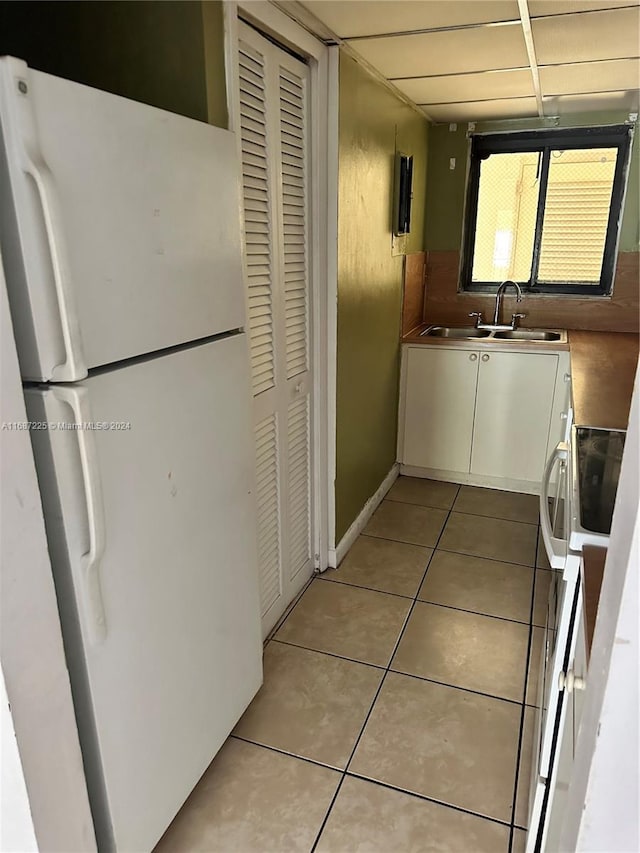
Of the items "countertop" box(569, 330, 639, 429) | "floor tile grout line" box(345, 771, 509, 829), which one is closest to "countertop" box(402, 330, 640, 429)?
"countertop" box(569, 330, 639, 429)

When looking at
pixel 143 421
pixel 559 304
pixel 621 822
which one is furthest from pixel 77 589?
pixel 559 304

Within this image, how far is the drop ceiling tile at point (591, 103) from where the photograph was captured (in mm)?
2930

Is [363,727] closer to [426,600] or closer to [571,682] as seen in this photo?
[426,600]

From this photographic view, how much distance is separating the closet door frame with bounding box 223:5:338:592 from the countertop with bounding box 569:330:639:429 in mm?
959

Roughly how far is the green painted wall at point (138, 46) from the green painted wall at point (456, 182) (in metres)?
2.46

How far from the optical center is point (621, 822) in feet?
2.19

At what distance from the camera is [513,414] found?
3328 mm

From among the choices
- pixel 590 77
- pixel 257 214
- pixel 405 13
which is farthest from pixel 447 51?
pixel 257 214

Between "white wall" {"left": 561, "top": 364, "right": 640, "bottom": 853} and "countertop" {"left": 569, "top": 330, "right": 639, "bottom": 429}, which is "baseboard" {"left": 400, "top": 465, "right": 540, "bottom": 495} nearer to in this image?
"countertop" {"left": 569, "top": 330, "right": 639, "bottom": 429}

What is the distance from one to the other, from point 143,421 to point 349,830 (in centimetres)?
118

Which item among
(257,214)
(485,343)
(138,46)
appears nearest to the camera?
(138,46)

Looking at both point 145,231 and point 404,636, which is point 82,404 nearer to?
point 145,231

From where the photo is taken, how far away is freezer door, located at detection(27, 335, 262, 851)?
1063mm

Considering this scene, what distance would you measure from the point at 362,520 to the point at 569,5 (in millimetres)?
2210
